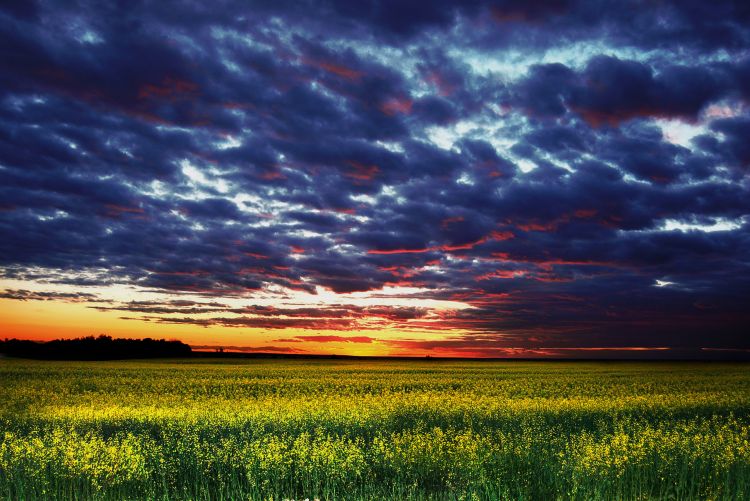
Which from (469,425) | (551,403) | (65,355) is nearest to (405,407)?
(469,425)

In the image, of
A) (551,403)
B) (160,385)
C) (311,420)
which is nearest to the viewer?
(311,420)

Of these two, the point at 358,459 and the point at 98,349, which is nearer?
the point at 358,459

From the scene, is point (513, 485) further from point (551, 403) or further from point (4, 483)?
point (551, 403)

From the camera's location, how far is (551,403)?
25391 millimetres

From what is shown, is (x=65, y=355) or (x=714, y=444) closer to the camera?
(x=714, y=444)

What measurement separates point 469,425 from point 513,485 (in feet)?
27.4

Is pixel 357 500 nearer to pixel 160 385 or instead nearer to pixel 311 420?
pixel 311 420

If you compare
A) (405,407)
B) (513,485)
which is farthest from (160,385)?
(513,485)

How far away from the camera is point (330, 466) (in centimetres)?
1223

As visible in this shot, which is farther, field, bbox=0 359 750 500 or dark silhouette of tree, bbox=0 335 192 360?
dark silhouette of tree, bbox=0 335 192 360

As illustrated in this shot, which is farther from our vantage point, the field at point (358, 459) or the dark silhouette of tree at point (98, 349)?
the dark silhouette of tree at point (98, 349)

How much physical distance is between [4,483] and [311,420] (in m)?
9.58

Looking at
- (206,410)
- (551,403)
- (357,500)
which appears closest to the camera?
(357,500)

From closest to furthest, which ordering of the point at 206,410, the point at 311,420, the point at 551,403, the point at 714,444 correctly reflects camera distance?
the point at 714,444 < the point at 311,420 < the point at 206,410 < the point at 551,403
